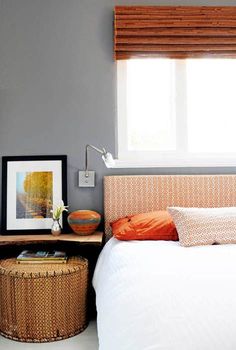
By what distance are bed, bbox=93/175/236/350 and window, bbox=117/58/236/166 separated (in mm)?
986

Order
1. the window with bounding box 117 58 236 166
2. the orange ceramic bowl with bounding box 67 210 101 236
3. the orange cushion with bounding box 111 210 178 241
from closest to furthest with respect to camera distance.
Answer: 1. the orange cushion with bounding box 111 210 178 241
2. the orange ceramic bowl with bounding box 67 210 101 236
3. the window with bounding box 117 58 236 166

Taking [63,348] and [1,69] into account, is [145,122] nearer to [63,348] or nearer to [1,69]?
[1,69]

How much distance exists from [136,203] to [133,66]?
44.5 inches

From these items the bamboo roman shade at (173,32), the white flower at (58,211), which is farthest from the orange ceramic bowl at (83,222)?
the bamboo roman shade at (173,32)

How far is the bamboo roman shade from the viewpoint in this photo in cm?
296

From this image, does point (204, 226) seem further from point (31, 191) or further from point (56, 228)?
point (31, 191)

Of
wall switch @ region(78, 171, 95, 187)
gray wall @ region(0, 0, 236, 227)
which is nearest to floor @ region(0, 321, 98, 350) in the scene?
gray wall @ region(0, 0, 236, 227)

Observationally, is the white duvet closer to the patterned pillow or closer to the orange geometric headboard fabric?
the patterned pillow

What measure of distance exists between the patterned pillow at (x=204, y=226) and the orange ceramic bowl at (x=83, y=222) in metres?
0.59

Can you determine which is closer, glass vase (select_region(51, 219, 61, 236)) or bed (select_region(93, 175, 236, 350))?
bed (select_region(93, 175, 236, 350))

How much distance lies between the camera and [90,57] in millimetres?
3010

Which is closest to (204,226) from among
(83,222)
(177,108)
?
(83,222)

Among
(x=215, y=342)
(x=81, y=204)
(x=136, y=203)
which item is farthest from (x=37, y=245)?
(x=215, y=342)

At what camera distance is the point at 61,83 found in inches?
118
